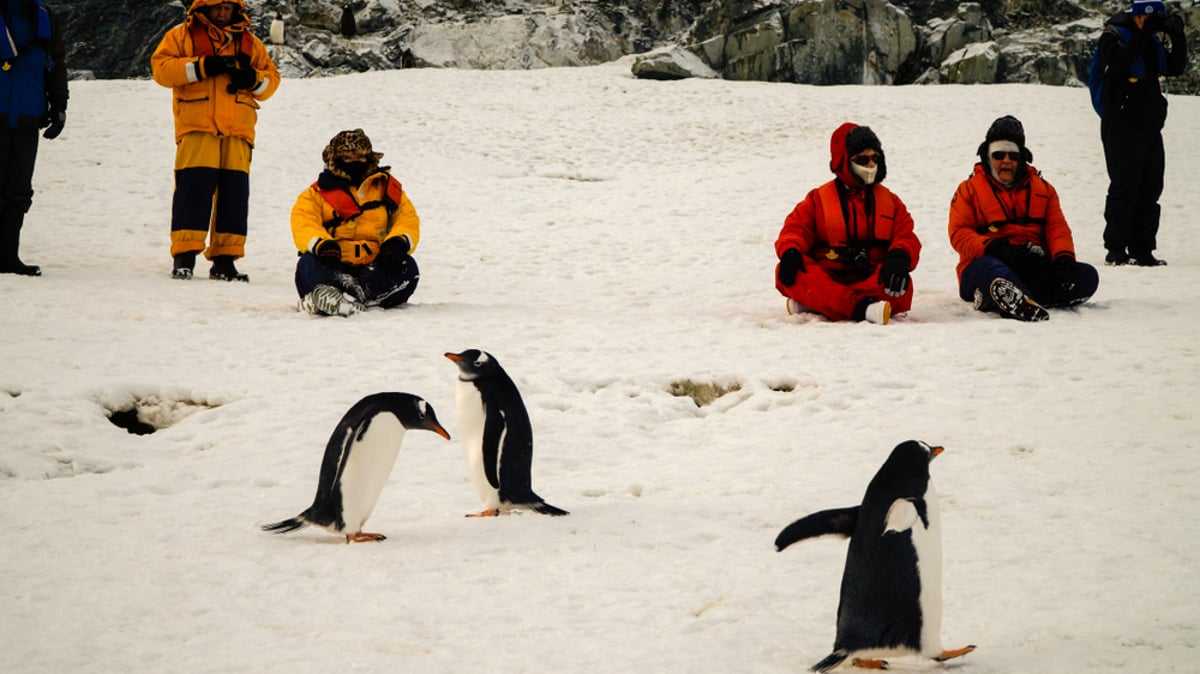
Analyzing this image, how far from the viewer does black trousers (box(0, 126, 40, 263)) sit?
23.9 feet

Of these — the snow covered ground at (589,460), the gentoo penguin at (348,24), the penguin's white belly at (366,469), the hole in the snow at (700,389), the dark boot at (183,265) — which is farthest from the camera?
the gentoo penguin at (348,24)

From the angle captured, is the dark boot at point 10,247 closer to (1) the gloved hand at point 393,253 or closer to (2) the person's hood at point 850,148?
(1) the gloved hand at point 393,253

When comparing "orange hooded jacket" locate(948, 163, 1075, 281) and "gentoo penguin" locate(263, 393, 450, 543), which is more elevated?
"orange hooded jacket" locate(948, 163, 1075, 281)

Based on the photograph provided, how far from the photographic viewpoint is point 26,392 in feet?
15.3

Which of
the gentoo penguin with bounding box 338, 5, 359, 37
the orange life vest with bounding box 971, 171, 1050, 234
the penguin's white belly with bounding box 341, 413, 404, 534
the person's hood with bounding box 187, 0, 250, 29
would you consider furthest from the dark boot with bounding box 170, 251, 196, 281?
the gentoo penguin with bounding box 338, 5, 359, 37

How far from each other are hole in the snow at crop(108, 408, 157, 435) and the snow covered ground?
0.04 meters

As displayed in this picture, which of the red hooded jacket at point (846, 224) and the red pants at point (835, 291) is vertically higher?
the red hooded jacket at point (846, 224)

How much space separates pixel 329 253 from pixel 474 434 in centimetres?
324

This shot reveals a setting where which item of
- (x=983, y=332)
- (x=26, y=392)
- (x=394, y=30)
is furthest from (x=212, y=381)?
(x=394, y=30)

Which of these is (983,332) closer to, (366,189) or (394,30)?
(366,189)

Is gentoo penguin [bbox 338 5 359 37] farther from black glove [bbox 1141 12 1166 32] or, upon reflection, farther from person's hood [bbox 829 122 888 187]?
person's hood [bbox 829 122 888 187]

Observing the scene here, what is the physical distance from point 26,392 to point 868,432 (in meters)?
3.42

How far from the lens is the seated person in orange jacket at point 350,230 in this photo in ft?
21.2

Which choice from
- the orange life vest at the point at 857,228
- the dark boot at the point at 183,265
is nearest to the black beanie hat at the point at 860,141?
the orange life vest at the point at 857,228
